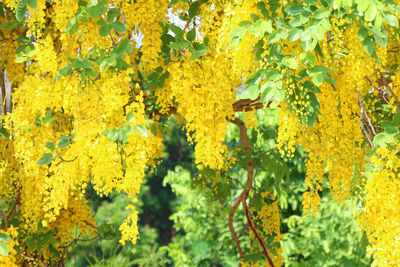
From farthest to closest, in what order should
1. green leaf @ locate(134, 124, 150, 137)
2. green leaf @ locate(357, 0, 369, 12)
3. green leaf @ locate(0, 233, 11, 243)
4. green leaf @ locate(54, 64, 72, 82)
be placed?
green leaf @ locate(0, 233, 11, 243)
green leaf @ locate(54, 64, 72, 82)
green leaf @ locate(134, 124, 150, 137)
green leaf @ locate(357, 0, 369, 12)

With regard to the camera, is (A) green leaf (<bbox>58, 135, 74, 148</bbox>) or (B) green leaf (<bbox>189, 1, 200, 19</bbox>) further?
(B) green leaf (<bbox>189, 1, 200, 19</bbox>)

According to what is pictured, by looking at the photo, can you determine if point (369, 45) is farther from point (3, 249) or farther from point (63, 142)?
point (3, 249)

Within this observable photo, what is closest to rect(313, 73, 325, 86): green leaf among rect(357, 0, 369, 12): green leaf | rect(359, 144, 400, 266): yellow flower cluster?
rect(357, 0, 369, 12): green leaf

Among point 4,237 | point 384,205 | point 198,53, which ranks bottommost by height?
point 4,237

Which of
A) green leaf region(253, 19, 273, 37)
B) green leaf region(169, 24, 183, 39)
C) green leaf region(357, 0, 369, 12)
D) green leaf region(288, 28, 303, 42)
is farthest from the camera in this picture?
green leaf region(169, 24, 183, 39)

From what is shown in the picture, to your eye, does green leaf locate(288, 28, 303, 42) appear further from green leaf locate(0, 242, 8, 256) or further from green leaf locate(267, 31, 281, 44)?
green leaf locate(0, 242, 8, 256)

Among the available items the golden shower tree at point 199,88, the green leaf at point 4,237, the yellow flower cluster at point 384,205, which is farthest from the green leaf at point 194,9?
the green leaf at point 4,237

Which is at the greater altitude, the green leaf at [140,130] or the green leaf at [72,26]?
the green leaf at [72,26]

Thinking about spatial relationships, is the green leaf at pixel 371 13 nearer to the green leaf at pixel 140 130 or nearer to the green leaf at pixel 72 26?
the green leaf at pixel 140 130

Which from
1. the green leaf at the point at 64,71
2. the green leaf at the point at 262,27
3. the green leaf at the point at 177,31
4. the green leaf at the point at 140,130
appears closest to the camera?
the green leaf at the point at 262,27

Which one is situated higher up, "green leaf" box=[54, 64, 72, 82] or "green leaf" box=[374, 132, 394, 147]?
"green leaf" box=[54, 64, 72, 82]

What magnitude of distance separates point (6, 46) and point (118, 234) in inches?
54.4

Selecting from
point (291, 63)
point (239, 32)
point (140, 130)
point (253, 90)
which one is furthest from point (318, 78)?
point (140, 130)

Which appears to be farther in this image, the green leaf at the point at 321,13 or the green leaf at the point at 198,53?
the green leaf at the point at 198,53
